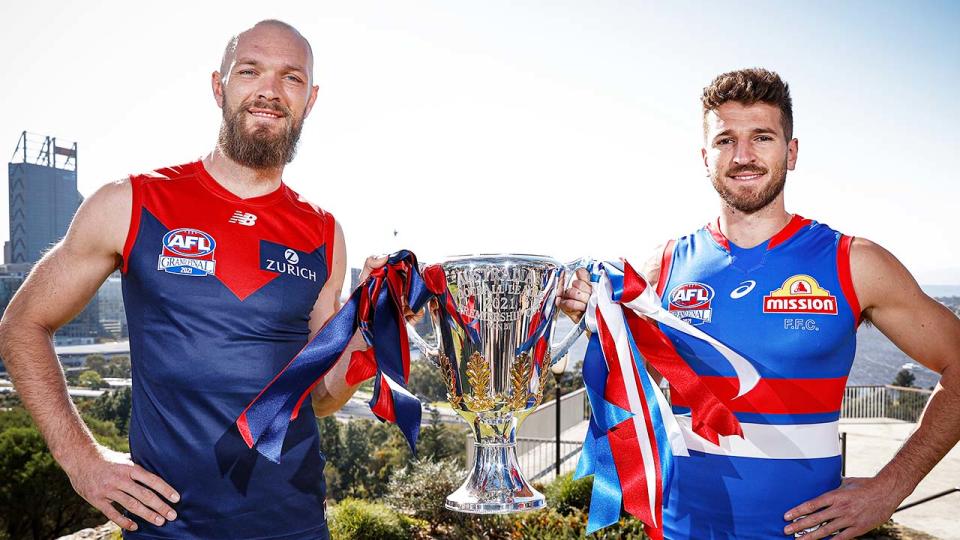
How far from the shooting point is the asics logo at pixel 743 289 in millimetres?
2205

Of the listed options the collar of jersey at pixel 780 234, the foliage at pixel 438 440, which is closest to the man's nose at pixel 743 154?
the collar of jersey at pixel 780 234

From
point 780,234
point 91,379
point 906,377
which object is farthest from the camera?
point 906,377

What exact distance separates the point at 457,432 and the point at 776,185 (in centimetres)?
1654

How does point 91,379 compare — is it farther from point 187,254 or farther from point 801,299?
point 801,299

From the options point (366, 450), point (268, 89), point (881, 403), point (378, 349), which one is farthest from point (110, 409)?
point (881, 403)

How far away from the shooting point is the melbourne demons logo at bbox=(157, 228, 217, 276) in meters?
1.97

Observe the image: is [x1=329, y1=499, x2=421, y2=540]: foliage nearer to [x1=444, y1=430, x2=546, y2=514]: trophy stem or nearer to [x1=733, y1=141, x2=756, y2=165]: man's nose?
[x1=444, y1=430, x2=546, y2=514]: trophy stem

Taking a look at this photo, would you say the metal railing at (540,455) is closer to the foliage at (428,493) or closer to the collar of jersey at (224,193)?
the foliage at (428,493)

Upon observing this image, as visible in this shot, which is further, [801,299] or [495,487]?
[801,299]

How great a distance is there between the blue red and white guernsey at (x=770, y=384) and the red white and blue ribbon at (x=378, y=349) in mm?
831

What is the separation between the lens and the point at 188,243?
200 cm

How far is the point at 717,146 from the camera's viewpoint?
7.48 ft

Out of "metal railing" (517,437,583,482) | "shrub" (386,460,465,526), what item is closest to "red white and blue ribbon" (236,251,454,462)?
"shrub" (386,460,465,526)

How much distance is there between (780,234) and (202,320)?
1.87 meters
